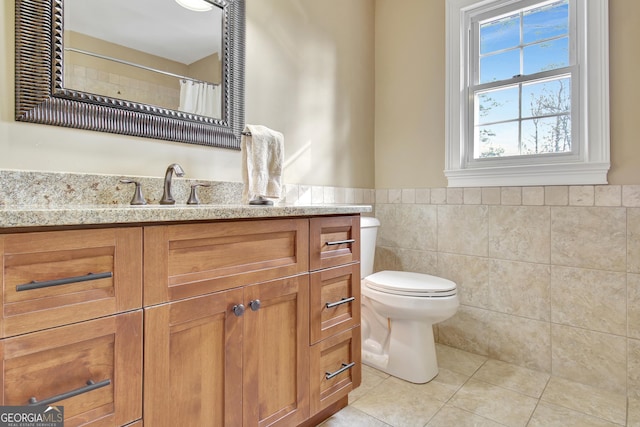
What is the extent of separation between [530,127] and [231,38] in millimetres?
1726

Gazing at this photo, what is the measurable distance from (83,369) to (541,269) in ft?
6.84

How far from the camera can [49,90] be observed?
114 centimetres

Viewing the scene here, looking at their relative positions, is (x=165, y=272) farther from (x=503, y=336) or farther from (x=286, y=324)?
(x=503, y=336)

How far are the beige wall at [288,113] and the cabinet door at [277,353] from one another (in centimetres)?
74

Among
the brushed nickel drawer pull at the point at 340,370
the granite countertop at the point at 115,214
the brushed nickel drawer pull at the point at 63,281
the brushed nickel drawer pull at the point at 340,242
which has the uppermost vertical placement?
the granite countertop at the point at 115,214

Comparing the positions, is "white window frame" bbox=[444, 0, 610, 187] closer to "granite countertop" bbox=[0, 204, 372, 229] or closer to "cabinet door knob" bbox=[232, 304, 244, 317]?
"granite countertop" bbox=[0, 204, 372, 229]

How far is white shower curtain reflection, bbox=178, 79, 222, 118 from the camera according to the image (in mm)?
1505

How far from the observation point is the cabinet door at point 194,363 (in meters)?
0.83

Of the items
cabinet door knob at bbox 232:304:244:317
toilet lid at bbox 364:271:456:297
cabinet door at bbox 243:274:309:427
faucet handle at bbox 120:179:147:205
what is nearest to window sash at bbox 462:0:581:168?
toilet lid at bbox 364:271:456:297

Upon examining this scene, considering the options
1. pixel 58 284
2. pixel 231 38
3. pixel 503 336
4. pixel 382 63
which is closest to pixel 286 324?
pixel 58 284

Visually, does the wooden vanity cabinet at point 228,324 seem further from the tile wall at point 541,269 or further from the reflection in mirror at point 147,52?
the tile wall at point 541,269

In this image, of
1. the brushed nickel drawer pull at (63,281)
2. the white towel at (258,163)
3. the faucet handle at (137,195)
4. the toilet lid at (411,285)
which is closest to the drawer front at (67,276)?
the brushed nickel drawer pull at (63,281)

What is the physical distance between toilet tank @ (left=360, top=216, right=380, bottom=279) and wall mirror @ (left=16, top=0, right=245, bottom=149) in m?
0.89

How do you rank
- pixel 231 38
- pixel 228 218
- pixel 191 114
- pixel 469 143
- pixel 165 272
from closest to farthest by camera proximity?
pixel 165 272 → pixel 228 218 → pixel 191 114 → pixel 231 38 → pixel 469 143
